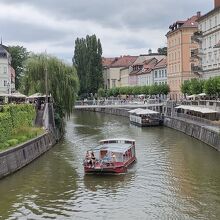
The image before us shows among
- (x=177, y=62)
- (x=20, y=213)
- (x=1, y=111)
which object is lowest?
(x=20, y=213)

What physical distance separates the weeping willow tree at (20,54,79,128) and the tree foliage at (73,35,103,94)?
218ft

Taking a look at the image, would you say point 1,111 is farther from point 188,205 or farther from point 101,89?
point 101,89

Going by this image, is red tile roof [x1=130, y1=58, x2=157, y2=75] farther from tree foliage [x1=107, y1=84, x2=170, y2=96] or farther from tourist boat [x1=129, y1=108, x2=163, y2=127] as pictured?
tourist boat [x1=129, y1=108, x2=163, y2=127]

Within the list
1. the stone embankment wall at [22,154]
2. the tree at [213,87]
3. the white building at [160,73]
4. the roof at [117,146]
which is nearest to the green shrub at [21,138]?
the stone embankment wall at [22,154]

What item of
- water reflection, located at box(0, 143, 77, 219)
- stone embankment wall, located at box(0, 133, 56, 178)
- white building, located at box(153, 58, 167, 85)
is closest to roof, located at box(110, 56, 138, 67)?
white building, located at box(153, 58, 167, 85)

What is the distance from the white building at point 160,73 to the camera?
121 metres

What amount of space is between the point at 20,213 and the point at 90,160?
1020 centimetres

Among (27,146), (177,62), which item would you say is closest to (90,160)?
(27,146)

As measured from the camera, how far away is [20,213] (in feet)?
86.0

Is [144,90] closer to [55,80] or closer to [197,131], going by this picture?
[55,80]

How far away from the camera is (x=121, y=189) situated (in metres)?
31.4

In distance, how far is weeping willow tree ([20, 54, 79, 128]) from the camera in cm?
5912

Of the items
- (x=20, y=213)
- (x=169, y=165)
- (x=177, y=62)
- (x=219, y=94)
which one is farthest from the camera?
(x=177, y=62)

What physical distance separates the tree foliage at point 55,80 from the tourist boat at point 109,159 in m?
19.5
